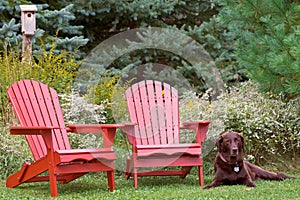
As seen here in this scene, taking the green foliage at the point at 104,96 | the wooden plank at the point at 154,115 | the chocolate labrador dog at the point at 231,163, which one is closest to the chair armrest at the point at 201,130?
the chocolate labrador dog at the point at 231,163

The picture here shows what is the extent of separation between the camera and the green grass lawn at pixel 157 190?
4.42 meters

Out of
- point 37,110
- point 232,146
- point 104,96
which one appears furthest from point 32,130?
point 104,96

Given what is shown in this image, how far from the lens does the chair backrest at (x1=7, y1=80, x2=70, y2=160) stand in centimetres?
513

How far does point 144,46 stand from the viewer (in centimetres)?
940

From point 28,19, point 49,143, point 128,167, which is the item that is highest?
point 28,19

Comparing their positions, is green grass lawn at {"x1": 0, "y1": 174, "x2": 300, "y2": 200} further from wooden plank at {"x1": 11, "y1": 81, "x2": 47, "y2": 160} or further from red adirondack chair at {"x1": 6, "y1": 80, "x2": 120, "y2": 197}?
wooden plank at {"x1": 11, "y1": 81, "x2": 47, "y2": 160}

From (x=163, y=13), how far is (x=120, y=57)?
122cm

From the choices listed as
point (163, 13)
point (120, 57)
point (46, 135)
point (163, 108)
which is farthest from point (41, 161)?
point (163, 13)

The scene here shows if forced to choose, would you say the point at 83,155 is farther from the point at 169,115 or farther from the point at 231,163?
the point at 169,115

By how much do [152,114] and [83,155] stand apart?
1458mm

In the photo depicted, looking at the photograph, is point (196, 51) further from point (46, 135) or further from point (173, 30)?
point (46, 135)

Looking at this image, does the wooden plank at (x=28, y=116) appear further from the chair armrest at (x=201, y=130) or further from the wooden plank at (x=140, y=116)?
the chair armrest at (x=201, y=130)

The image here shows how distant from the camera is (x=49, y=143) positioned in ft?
14.8

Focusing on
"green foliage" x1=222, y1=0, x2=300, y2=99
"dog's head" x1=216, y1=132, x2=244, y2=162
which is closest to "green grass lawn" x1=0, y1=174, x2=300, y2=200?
"dog's head" x1=216, y1=132, x2=244, y2=162
